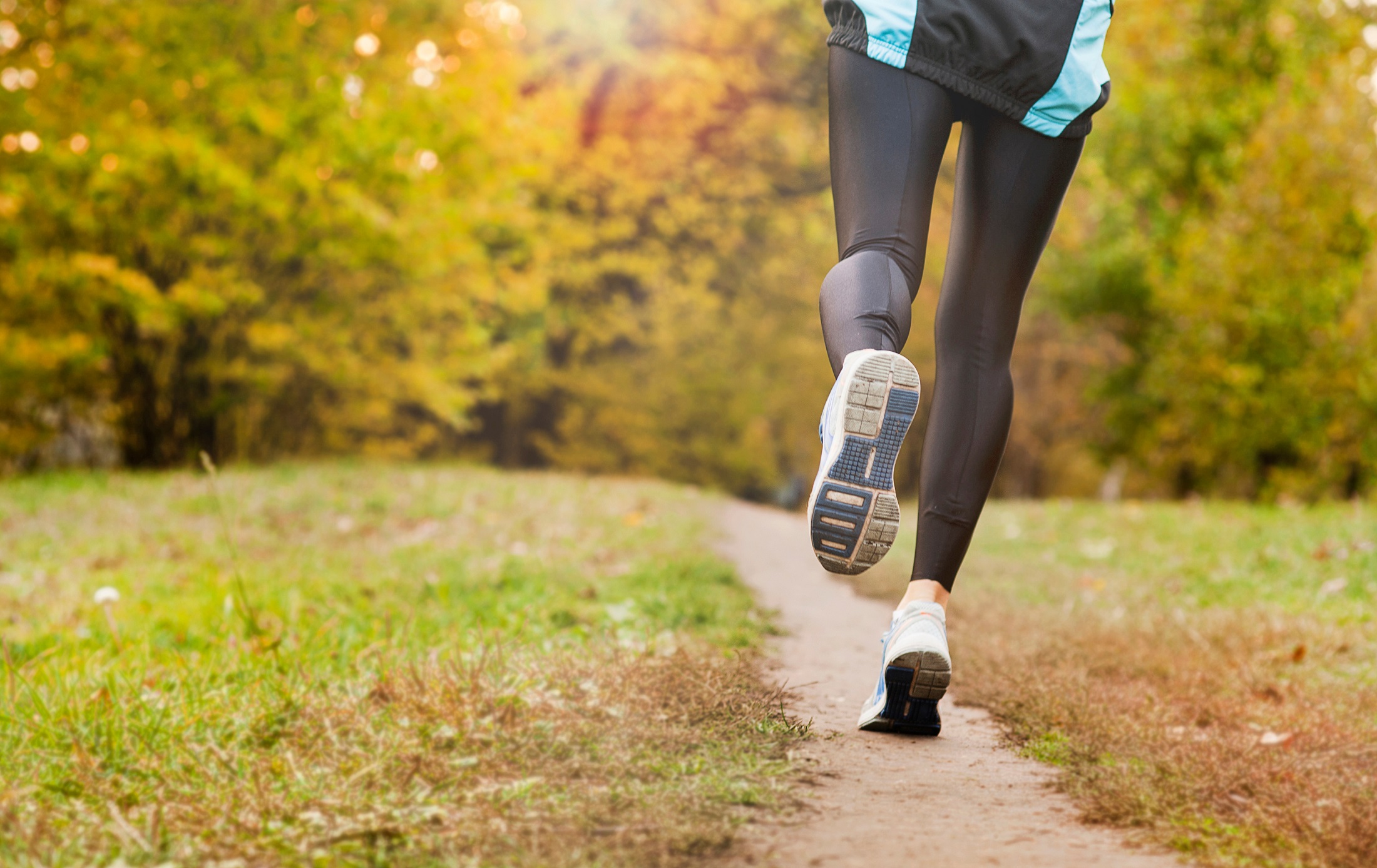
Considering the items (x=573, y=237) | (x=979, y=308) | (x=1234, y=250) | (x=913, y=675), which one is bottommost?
(x=913, y=675)

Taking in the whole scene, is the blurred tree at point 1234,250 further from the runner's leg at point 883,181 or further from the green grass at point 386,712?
the runner's leg at point 883,181

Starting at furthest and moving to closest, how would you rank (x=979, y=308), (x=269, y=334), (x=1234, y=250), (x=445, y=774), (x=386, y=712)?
(x=1234, y=250) < (x=269, y=334) < (x=979, y=308) < (x=386, y=712) < (x=445, y=774)

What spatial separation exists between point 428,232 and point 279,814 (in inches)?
348

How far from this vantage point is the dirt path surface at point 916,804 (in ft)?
4.30

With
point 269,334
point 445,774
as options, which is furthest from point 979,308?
point 269,334

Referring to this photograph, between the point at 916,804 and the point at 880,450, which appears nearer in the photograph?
the point at 916,804

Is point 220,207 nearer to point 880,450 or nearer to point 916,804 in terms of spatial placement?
point 880,450

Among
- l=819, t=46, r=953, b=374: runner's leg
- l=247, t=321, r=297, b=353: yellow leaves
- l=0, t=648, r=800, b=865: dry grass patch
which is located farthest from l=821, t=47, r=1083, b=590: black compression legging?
l=247, t=321, r=297, b=353: yellow leaves

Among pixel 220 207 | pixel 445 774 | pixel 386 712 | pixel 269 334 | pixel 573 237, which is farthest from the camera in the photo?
pixel 573 237

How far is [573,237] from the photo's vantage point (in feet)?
48.1

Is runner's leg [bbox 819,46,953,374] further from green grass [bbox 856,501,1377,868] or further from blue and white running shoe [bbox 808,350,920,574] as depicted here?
green grass [bbox 856,501,1377,868]

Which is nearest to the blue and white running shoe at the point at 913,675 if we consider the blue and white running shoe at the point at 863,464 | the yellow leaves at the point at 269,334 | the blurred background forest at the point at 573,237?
the blue and white running shoe at the point at 863,464

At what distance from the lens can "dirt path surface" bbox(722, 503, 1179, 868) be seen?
4.30ft

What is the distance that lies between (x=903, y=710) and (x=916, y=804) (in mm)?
388
